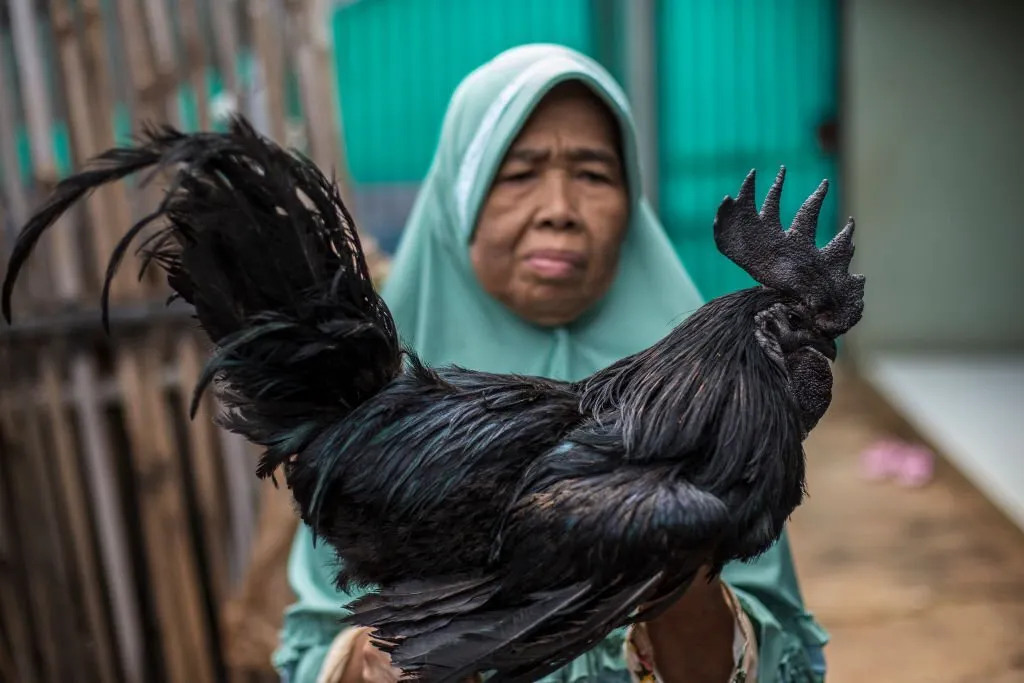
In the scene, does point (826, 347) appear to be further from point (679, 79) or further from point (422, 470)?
point (679, 79)

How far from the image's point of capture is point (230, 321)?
813 mm

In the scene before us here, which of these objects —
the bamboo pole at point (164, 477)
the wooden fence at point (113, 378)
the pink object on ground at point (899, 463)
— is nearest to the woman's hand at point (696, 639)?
the wooden fence at point (113, 378)

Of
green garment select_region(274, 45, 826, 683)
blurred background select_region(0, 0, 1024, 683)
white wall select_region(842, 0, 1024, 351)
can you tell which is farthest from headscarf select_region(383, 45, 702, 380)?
white wall select_region(842, 0, 1024, 351)

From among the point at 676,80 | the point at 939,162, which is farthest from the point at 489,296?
the point at 939,162

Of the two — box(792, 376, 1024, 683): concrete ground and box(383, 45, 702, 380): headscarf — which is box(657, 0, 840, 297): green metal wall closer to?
box(792, 376, 1024, 683): concrete ground

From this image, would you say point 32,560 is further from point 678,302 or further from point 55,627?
point 678,302

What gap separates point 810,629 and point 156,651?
1.95 m

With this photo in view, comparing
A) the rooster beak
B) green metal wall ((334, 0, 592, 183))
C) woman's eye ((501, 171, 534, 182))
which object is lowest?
the rooster beak

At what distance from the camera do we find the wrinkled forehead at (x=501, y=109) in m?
1.07

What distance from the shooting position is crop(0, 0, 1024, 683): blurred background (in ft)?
6.99

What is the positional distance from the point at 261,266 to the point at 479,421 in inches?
10.0

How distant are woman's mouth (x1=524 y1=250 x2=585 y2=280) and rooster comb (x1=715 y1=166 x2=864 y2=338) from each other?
28cm

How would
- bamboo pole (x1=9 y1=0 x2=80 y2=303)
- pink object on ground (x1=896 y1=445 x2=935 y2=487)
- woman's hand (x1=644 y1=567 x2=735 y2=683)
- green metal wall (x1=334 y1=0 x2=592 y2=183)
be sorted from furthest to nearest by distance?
green metal wall (x1=334 y1=0 x2=592 y2=183) < pink object on ground (x1=896 y1=445 x2=935 y2=487) < bamboo pole (x1=9 y1=0 x2=80 y2=303) < woman's hand (x1=644 y1=567 x2=735 y2=683)

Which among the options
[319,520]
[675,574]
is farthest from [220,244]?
[675,574]
